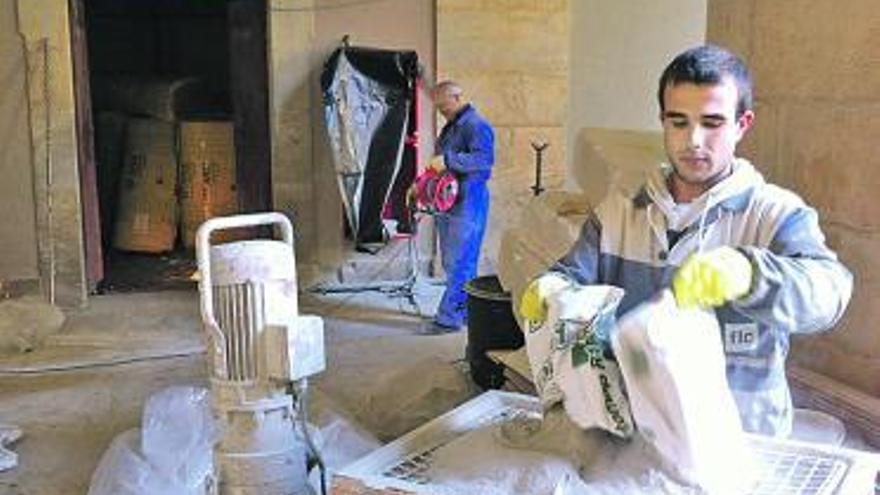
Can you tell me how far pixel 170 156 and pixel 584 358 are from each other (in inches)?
246

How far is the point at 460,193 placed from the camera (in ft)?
16.6

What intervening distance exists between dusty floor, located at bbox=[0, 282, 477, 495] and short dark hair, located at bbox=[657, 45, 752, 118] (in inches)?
78.2

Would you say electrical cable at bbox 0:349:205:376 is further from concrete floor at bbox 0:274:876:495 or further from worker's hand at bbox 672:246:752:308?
worker's hand at bbox 672:246:752:308

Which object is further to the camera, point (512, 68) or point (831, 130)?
point (512, 68)

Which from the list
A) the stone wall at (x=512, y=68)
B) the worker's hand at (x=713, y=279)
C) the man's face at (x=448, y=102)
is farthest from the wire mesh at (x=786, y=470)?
the stone wall at (x=512, y=68)

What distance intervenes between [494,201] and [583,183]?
110 inches

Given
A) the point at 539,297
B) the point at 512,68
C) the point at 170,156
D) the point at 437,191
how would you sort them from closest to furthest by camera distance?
1. the point at 539,297
2. the point at 437,191
3. the point at 512,68
4. the point at 170,156

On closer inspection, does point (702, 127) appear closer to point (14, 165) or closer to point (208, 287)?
point (208, 287)

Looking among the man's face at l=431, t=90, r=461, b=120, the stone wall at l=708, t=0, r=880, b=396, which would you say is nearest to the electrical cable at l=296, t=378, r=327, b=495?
the stone wall at l=708, t=0, r=880, b=396

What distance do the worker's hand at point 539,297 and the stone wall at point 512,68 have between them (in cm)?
428

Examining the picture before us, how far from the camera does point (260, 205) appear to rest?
20.5 feet

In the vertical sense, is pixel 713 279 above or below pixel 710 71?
below

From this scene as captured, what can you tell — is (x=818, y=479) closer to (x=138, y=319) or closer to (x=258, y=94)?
(x=138, y=319)

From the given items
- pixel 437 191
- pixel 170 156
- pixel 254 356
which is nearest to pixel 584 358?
pixel 254 356
